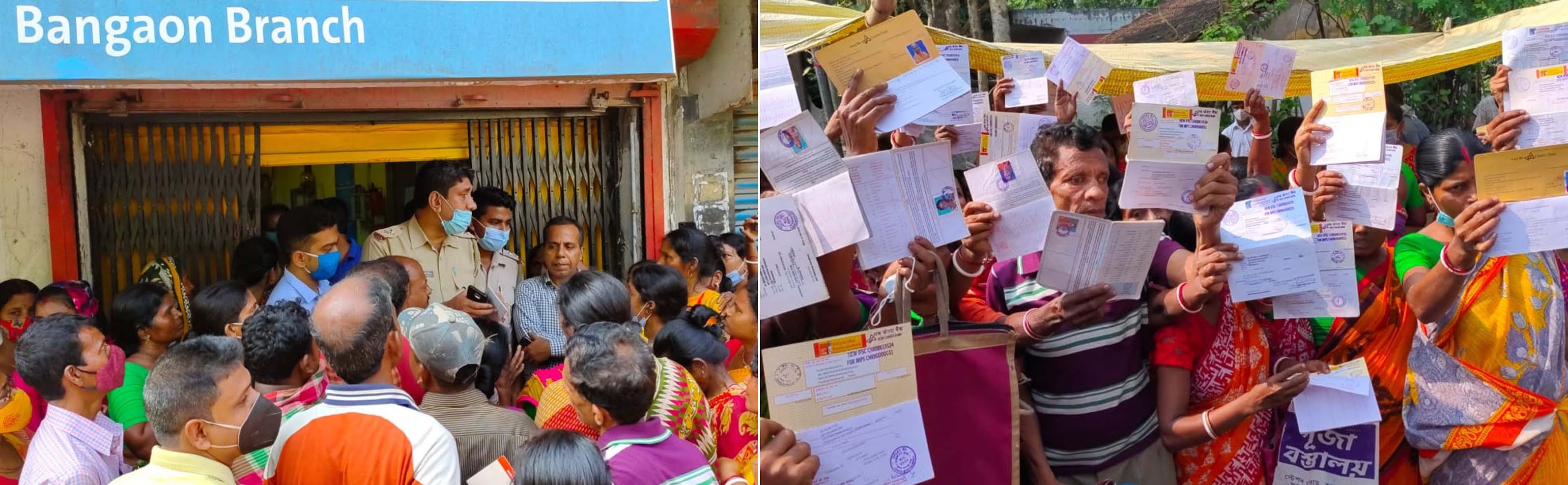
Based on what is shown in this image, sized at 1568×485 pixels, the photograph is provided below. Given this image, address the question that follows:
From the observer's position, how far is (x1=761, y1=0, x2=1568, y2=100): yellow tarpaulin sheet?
17.9 feet

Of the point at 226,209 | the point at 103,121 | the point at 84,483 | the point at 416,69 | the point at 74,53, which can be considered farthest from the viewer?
the point at 226,209

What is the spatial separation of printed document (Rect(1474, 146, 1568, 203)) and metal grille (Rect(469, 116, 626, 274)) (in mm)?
3806

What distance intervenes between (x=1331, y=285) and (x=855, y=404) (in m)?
1.40

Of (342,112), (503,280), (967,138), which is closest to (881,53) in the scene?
(967,138)

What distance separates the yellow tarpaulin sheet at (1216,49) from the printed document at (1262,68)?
1.70 m

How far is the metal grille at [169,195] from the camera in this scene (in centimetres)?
481

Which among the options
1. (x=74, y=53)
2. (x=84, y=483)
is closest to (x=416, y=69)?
(x=74, y=53)

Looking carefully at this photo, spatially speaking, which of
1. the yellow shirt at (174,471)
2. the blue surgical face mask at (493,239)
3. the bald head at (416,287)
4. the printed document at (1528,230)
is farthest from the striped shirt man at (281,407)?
the printed document at (1528,230)

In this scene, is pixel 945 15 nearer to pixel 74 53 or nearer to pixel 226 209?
pixel 226 209

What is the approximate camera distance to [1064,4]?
11.7 meters

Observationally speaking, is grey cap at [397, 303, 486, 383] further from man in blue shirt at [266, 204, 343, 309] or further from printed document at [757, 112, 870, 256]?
man in blue shirt at [266, 204, 343, 309]

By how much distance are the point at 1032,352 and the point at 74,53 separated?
341cm

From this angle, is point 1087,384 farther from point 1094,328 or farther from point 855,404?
point 855,404

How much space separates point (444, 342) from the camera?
2.82 metres
